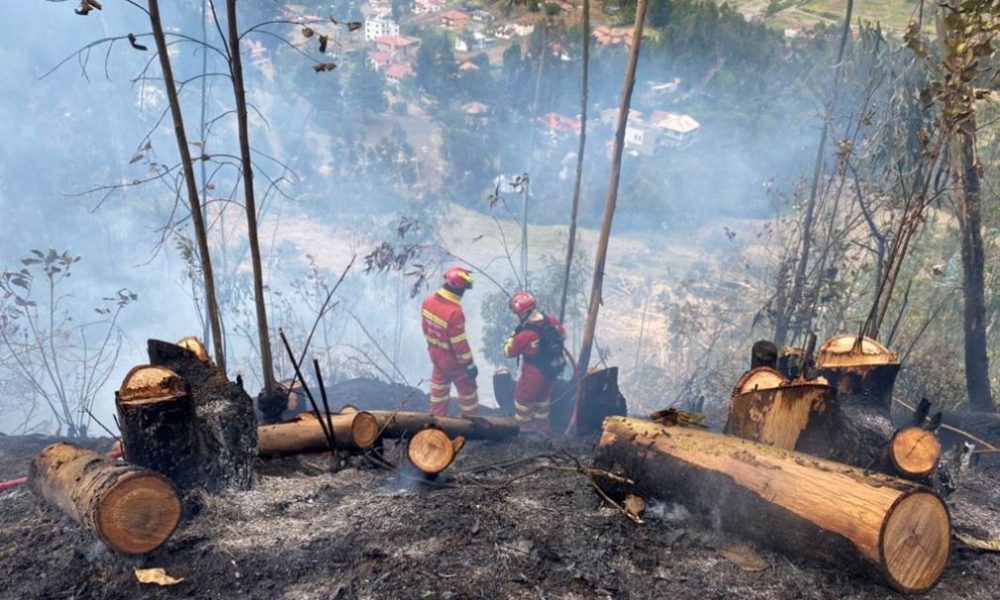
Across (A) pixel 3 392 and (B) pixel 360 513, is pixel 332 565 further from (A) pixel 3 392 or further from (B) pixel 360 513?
(A) pixel 3 392

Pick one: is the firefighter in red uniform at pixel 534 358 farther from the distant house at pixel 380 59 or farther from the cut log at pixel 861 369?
the distant house at pixel 380 59

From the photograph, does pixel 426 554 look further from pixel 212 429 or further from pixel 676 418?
pixel 676 418

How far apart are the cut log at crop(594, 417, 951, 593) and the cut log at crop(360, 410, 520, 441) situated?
1276mm

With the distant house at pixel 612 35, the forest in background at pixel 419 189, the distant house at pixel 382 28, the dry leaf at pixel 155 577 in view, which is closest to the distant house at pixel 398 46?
the forest in background at pixel 419 189

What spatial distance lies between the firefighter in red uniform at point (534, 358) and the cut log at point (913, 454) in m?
4.18

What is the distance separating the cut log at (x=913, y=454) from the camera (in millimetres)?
3609

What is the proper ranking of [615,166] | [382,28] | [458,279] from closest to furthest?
[615,166] → [458,279] → [382,28]

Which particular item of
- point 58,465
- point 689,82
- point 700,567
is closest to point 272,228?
point 689,82

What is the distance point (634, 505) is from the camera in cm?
344

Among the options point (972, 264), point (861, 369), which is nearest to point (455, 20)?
point (972, 264)

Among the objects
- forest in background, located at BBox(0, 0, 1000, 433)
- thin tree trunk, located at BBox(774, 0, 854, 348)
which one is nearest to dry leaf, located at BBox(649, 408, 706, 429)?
thin tree trunk, located at BBox(774, 0, 854, 348)

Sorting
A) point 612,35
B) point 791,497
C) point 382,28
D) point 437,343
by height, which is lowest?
point 437,343

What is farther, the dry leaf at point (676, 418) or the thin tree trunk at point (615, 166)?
the thin tree trunk at point (615, 166)

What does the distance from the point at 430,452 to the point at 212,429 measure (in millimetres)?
1233
